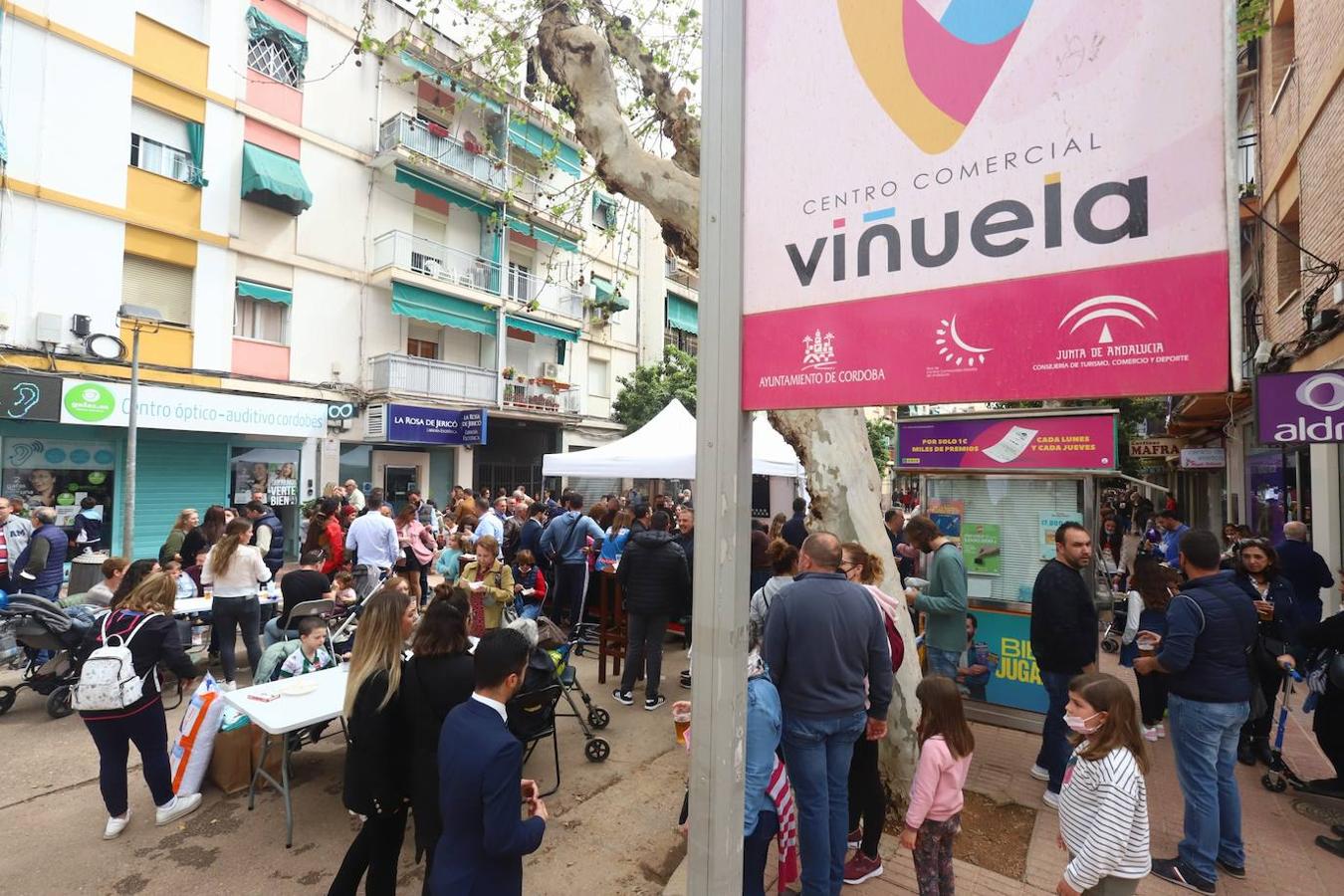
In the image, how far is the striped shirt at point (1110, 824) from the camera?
2.35 metres

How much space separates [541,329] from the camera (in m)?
19.9

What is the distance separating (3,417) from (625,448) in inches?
385

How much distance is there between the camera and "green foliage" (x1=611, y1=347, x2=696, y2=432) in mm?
21125


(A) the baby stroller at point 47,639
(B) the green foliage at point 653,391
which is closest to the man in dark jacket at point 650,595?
(A) the baby stroller at point 47,639

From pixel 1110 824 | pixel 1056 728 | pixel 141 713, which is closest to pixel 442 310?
pixel 141 713

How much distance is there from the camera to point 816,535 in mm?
3129

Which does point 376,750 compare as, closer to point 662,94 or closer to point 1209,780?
point 1209,780

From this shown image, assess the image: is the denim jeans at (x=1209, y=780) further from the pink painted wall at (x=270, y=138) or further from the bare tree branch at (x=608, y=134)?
the pink painted wall at (x=270, y=138)

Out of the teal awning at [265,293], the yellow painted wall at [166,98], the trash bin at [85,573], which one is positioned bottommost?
the trash bin at [85,573]

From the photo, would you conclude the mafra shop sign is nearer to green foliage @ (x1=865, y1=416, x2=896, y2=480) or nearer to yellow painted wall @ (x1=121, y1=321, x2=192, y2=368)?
yellow painted wall @ (x1=121, y1=321, x2=192, y2=368)

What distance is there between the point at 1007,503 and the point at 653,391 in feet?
52.1

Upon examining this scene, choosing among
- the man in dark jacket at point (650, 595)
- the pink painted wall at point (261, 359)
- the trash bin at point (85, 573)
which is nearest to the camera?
the man in dark jacket at point (650, 595)

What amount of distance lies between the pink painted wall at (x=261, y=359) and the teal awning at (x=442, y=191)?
544cm

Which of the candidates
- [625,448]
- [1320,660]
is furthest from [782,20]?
[625,448]
